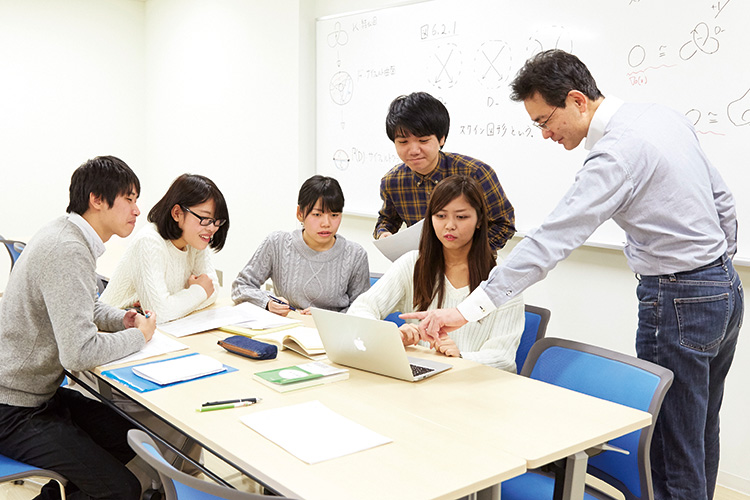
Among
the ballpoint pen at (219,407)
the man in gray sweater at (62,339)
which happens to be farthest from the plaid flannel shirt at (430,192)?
the ballpoint pen at (219,407)

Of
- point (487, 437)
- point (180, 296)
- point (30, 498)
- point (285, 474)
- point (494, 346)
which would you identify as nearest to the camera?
point (285, 474)

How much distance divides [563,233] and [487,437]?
0.64 meters

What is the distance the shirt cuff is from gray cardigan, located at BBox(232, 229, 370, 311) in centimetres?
100

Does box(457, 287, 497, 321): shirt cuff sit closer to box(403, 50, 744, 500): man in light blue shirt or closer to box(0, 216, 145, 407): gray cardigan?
box(403, 50, 744, 500): man in light blue shirt

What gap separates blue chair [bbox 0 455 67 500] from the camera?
174 centimetres

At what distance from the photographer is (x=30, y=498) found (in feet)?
Answer: 8.70

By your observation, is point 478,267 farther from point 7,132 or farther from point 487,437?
point 7,132

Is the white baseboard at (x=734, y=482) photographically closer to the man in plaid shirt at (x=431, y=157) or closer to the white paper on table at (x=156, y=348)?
the man in plaid shirt at (x=431, y=157)

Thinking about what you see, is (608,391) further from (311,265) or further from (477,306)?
(311,265)

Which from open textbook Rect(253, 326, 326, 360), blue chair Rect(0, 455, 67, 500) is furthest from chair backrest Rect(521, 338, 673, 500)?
blue chair Rect(0, 455, 67, 500)

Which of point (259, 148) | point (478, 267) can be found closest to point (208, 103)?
point (259, 148)

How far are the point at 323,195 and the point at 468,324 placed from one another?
31.9 inches

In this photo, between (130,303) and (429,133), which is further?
(429,133)

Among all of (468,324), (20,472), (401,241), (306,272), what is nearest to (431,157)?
(401,241)
